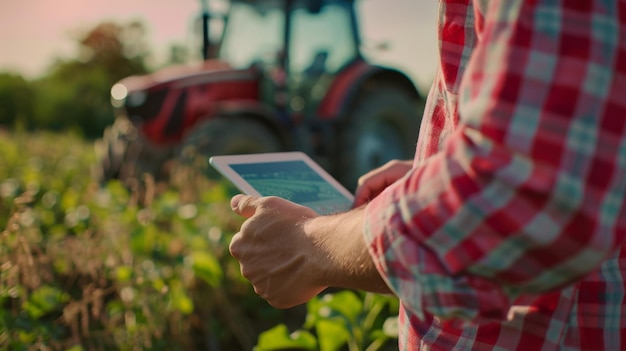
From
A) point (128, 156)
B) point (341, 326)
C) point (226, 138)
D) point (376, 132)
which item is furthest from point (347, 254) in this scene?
point (376, 132)

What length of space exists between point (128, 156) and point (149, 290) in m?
2.91

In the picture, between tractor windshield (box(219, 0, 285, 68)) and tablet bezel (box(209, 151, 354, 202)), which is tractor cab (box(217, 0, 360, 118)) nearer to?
tractor windshield (box(219, 0, 285, 68))

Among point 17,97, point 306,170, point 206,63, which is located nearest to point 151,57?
point 17,97

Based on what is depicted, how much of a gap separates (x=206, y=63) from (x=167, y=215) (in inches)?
105

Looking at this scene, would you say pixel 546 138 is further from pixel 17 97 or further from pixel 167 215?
pixel 17 97

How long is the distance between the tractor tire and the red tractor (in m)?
0.11

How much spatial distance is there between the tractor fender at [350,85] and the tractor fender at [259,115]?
33 cm

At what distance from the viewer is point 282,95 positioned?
17.4ft

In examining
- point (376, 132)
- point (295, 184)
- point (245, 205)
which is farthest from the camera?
point (376, 132)

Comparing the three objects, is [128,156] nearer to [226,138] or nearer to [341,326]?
[226,138]

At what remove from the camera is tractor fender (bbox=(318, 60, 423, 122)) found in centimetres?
519

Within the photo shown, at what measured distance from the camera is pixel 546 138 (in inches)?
23.7

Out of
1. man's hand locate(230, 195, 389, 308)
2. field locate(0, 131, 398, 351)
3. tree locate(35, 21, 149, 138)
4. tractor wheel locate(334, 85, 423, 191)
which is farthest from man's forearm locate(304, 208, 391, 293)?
tree locate(35, 21, 149, 138)

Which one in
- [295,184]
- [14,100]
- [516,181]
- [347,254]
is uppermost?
[516,181]
